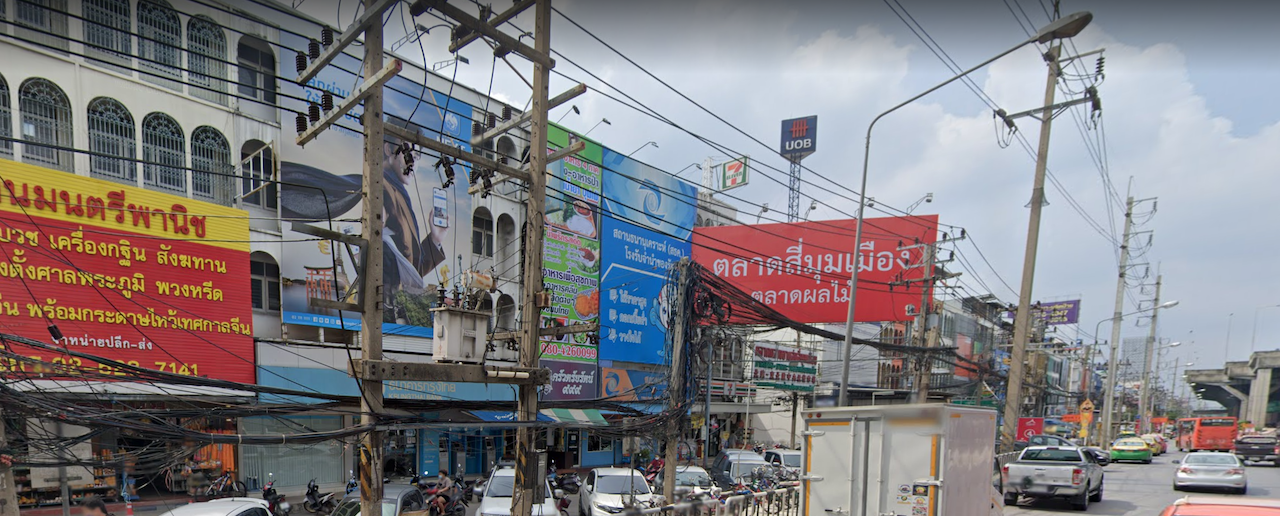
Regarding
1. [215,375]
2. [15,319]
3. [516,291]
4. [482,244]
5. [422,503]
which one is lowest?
[422,503]

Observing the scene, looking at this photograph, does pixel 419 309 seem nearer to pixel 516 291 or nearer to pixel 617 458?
pixel 516 291

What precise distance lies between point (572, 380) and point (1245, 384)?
260 feet

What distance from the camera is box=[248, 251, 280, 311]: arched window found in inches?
633

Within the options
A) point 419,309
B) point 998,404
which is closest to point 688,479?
point 419,309

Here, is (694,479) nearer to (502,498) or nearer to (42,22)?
(502,498)

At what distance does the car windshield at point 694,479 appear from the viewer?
16.4 m

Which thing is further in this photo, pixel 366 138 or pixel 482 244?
pixel 482 244

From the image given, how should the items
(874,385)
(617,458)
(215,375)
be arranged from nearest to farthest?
(215,375) → (617,458) → (874,385)

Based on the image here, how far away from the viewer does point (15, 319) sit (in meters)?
11.8

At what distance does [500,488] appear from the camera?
13719 mm

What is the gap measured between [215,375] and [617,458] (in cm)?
1592

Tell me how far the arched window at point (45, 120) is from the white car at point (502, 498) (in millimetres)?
11158

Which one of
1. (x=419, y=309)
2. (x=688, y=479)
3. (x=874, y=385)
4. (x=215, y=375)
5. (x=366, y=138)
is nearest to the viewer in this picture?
(x=366, y=138)

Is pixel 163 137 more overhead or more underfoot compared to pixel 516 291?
more overhead
